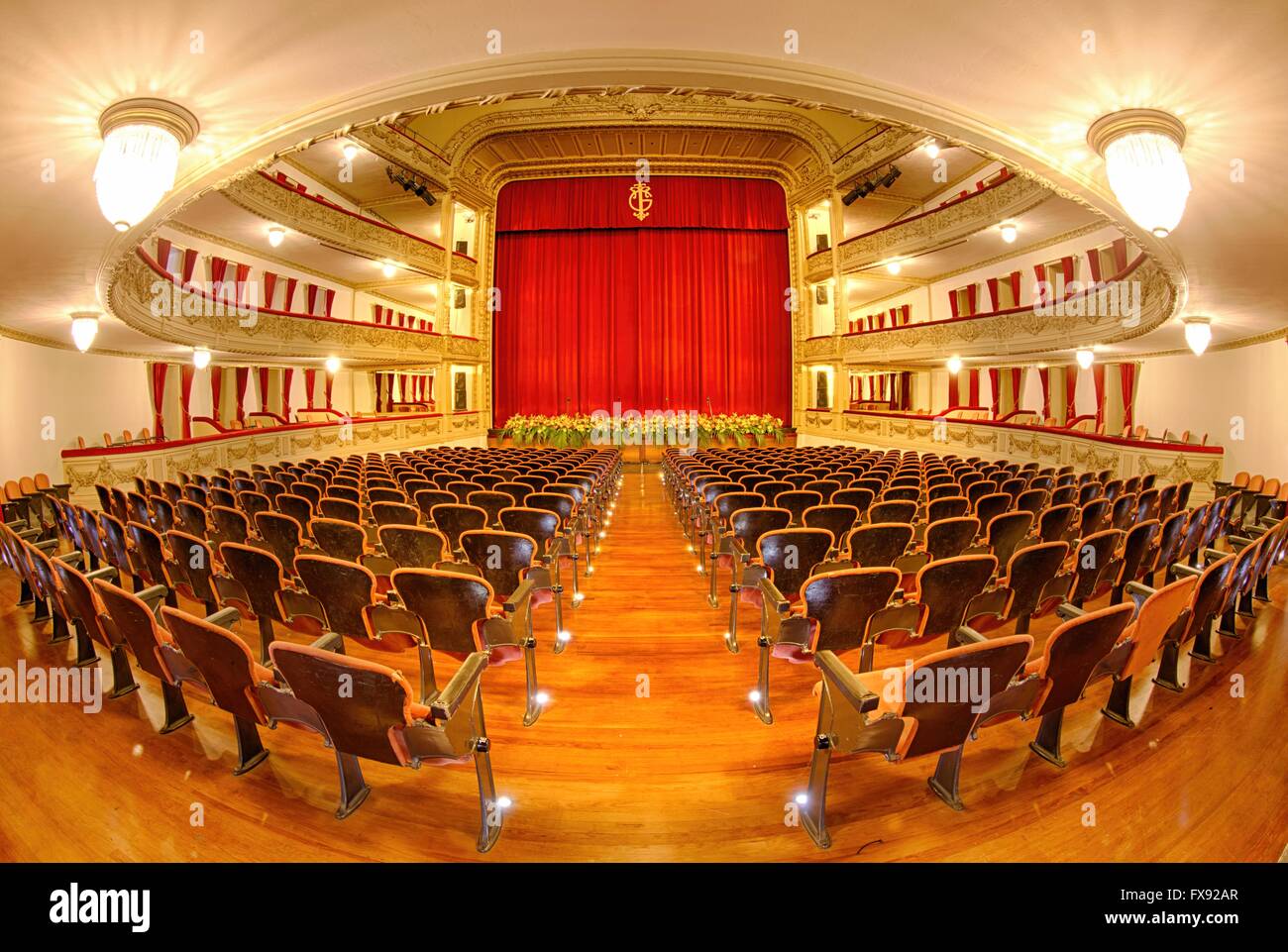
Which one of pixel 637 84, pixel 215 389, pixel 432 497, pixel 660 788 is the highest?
pixel 637 84

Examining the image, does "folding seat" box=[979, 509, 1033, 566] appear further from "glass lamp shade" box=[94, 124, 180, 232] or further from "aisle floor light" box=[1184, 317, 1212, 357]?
"aisle floor light" box=[1184, 317, 1212, 357]

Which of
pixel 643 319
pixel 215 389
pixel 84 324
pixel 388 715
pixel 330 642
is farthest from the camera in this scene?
pixel 643 319

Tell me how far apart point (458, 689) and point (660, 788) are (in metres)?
0.94

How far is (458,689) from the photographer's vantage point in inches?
77.8

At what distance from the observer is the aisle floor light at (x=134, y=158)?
308cm

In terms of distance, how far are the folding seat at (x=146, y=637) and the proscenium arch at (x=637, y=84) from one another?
10.5 ft

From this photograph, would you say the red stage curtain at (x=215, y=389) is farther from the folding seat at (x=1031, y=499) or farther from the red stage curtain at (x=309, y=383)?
the folding seat at (x=1031, y=499)

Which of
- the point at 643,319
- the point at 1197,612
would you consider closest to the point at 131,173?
the point at 1197,612

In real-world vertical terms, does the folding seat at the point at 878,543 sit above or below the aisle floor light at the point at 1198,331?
below

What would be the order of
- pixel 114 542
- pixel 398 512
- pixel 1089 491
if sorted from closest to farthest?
pixel 114 542
pixel 398 512
pixel 1089 491

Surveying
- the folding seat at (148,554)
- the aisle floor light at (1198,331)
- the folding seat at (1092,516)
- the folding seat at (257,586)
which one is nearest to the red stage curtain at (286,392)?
the folding seat at (148,554)

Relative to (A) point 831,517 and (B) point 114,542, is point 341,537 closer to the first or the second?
(B) point 114,542

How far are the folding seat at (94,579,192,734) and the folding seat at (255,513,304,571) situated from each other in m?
1.09

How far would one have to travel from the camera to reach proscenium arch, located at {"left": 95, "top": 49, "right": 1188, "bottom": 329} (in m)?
3.63
